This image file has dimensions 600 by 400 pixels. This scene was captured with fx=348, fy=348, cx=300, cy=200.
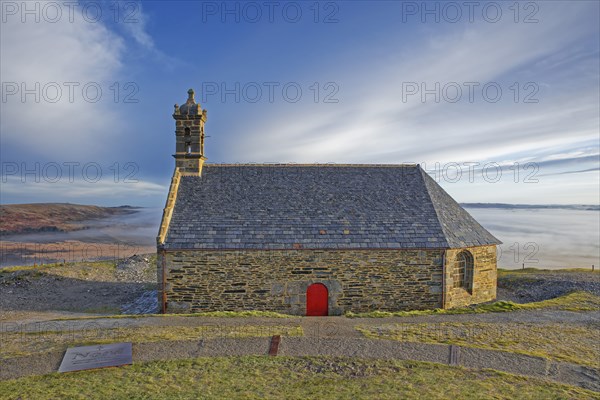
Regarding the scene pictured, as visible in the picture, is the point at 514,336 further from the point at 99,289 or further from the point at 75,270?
the point at 75,270

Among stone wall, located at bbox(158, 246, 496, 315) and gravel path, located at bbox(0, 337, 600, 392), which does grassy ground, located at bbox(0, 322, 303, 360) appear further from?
stone wall, located at bbox(158, 246, 496, 315)

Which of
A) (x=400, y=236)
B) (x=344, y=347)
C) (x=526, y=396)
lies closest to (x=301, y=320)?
(x=344, y=347)

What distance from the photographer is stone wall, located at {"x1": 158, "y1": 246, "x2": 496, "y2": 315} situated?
16.3m

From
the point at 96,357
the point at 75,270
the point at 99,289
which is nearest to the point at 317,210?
the point at 96,357

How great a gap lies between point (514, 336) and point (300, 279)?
878 centimetres

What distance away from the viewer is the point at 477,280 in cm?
1827

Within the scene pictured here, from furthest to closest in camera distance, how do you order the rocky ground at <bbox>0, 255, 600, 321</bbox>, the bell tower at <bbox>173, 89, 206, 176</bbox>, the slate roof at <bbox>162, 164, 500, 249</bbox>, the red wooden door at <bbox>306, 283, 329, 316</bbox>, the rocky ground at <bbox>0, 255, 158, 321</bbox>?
the bell tower at <bbox>173, 89, 206, 176</bbox>
the rocky ground at <bbox>0, 255, 600, 321</bbox>
the rocky ground at <bbox>0, 255, 158, 321</bbox>
the slate roof at <bbox>162, 164, 500, 249</bbox>
the red wooden door at <bbox>306, 283, 329, 316</bbox>

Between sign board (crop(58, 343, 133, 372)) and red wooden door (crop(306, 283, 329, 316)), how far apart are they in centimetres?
824

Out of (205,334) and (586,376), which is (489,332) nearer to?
(586,376)

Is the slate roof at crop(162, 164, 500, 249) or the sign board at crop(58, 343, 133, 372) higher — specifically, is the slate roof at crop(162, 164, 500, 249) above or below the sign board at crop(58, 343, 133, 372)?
above

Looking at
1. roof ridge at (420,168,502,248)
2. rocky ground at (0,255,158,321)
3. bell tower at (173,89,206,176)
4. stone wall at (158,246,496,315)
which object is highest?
bell tower at (173,89,206,176)

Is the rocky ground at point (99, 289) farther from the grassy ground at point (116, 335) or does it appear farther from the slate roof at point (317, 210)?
the slate roof at point (317, 210)

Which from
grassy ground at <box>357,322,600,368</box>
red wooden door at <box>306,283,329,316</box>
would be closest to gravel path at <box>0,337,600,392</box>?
grassy ground at <box>357,322,600,368</box>

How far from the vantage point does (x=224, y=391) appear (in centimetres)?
823
